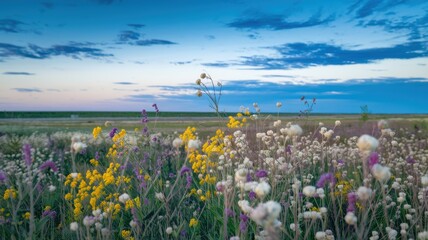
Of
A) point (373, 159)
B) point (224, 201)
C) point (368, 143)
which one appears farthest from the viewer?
point (224, 201)

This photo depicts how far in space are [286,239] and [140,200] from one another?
5.82 feet

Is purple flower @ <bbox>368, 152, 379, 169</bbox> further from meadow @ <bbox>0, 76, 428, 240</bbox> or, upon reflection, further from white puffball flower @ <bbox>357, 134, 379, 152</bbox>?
white puffball flower @ <bbox>357, 134, 379, 152</bbox>

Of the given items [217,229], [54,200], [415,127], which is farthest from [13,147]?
[415,127]

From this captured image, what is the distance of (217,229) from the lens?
179 inches

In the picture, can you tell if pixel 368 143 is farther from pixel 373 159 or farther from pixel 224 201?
pixel 224 201

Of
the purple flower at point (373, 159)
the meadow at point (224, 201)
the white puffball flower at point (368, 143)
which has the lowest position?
the meadow at point (224, 201)

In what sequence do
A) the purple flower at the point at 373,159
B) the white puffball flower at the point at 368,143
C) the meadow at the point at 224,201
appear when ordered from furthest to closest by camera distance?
the meadow at the point at 224,201 → the purple flower at the point at 373,159 → the white puffball flower at the point at 368,143

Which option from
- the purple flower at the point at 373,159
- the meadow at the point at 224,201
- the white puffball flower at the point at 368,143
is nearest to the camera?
the white puffball flower at the point at 368,143

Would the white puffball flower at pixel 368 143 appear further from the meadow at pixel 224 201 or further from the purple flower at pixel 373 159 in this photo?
the purple flower at pixel 373 159

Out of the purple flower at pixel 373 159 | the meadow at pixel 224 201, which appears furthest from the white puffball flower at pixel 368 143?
the purple flower at pixel 373 159

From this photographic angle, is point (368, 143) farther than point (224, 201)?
No

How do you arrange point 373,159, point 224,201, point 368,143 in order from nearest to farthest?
point 368,143
point 373,159
point 224,201

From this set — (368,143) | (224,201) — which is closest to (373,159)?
A: (368,143)

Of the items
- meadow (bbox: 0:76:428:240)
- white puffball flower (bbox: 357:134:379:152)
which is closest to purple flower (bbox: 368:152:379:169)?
meadow (bbox: 0:76:428:240)
